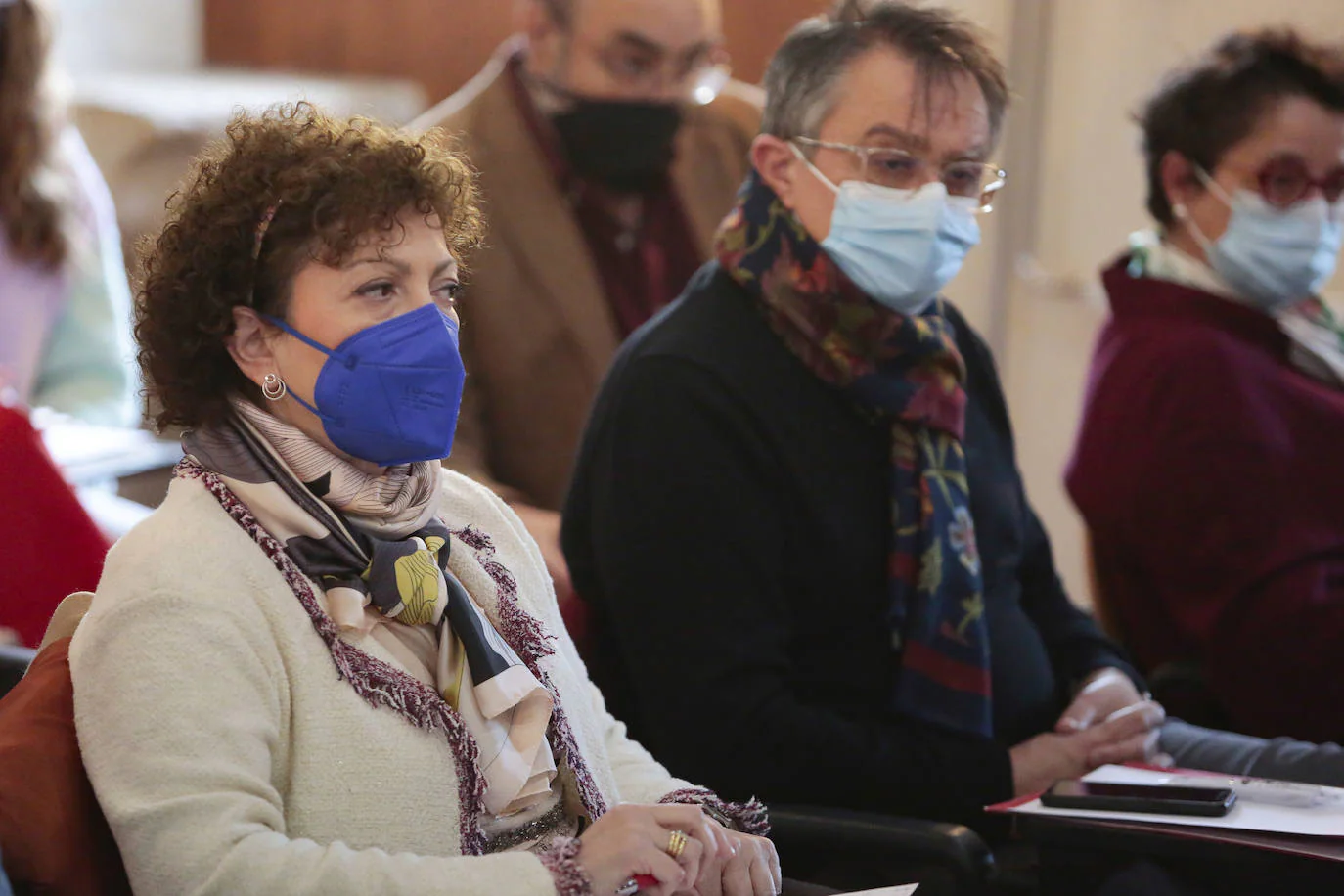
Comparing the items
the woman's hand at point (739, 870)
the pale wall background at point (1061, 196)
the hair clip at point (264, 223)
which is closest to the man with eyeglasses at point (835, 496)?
the woman's hand at point (739, 870)

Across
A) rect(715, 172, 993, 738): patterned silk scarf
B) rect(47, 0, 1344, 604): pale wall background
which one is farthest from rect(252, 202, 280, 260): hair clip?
rect(47, 0, 1344, 604): pale wall background

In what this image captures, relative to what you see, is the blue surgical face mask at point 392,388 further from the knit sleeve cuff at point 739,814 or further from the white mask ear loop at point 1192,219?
the white mask ear loop at point 1192,219

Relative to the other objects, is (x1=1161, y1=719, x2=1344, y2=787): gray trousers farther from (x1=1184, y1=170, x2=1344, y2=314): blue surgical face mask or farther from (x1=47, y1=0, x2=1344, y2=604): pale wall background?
(x1=47, y1=0, x2=1344, y2=604): pale wall background

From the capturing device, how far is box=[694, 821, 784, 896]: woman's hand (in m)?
1.36

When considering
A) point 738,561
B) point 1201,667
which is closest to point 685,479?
point 738,561

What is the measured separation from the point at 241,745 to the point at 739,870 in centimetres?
48

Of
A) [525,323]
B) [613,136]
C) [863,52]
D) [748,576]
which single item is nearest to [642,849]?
[748,576]

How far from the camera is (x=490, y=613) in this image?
1455 millimetres

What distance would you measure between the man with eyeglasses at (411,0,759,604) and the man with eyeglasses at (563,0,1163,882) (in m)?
0.81

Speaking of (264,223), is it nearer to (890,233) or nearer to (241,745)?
(241,745)

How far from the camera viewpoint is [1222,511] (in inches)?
89.0

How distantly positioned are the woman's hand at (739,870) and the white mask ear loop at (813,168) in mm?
871

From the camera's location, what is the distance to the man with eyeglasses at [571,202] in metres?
2.74

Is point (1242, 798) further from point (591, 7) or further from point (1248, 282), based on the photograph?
point (591, 7)
